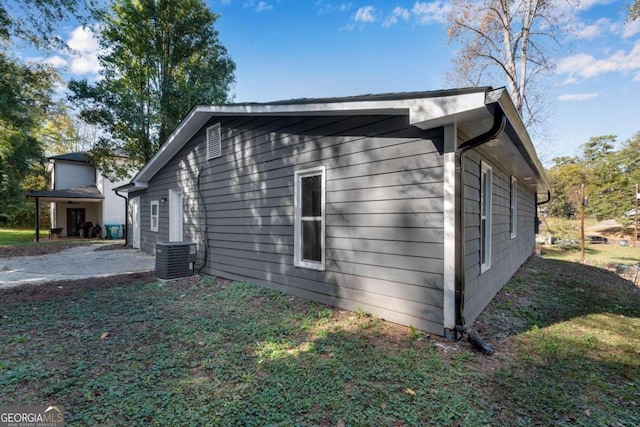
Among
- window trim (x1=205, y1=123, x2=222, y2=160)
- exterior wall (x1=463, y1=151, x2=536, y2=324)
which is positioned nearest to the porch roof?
window trim (x1=205, y1=123, x2=222, y2=160)

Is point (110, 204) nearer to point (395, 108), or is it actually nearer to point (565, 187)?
point (395, 108)

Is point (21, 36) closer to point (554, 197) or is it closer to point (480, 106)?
point (480, 106)

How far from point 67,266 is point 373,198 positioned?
8.65 metres

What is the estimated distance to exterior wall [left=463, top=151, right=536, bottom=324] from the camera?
3.59 m

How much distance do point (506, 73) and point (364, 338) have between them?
44.0 feet

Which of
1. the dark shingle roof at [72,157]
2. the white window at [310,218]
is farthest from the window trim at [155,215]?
the dark shingle roof at [72,157]

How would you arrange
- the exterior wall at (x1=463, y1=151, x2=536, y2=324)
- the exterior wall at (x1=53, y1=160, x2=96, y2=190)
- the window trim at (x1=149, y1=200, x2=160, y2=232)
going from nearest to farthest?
the exterior wall at (x1=463, y1=151, x2=536, y2=324) → the window trim at (x1=149, y1=200, x2=160, y2=232) → the exterior wall at (x1=53, y1=160, x2=96, y2=190)

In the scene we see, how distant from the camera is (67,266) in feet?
25.8

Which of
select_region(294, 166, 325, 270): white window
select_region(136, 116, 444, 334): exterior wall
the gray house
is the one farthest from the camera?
select_region(294, 166, 325, 270): white window

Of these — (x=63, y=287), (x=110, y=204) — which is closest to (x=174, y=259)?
(x=63, y=287)

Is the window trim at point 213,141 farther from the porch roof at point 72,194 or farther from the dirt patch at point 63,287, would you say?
the porch roof at point 72,194

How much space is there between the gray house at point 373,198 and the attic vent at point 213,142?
0.02m

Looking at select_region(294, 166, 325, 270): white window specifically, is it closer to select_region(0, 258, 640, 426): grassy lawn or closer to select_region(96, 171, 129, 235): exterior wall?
select_region(0, 258, 640, 426): grassy lawn

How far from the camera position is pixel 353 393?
230 centimetres
